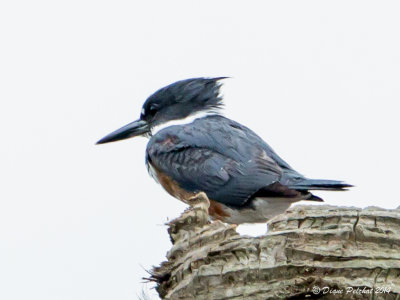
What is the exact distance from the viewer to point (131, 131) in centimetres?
962

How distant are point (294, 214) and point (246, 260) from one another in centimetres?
38

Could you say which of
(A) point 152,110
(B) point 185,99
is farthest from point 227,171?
(A) point 152,110

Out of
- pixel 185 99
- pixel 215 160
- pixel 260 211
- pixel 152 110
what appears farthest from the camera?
pixel 152 110

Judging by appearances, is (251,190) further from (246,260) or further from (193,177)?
(246,260)

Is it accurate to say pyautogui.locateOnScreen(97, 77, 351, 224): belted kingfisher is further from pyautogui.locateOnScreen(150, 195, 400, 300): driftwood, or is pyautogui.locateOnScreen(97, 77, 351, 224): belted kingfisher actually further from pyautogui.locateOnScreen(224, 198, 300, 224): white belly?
pyautogui.locateOnScreen(150, 195, 400, 300): driftwood

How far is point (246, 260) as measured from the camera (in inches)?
184

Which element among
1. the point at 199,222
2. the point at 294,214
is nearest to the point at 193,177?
the point at 199,222

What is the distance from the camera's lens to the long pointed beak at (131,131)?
9555 mm

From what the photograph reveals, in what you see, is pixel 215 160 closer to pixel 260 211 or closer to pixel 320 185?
pixel 260 211

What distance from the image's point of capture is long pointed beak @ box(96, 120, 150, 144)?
955 centimetres

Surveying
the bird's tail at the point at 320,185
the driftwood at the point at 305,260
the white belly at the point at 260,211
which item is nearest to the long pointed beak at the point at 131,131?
the white belly at the point at 260,211

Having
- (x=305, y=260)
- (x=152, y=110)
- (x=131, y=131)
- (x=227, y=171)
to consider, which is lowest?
(x=305, y=260)

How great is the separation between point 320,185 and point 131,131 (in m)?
2.63

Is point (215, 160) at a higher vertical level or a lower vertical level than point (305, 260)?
higher
